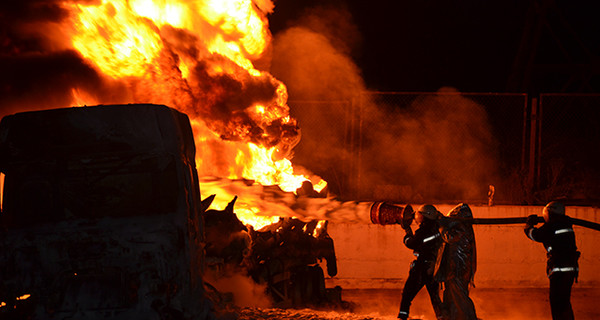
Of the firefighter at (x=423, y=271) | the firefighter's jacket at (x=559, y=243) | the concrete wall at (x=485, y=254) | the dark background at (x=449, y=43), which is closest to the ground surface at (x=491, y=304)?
the concrete wall at (x=485, y=254)

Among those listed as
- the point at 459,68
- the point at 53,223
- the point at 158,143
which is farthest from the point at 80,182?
the point at 459,68

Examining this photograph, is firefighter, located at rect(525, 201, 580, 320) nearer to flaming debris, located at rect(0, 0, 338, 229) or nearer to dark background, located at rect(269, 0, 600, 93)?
flaming debris, located at rect(0, 0, 338, 229)

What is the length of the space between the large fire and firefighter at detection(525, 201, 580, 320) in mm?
3629

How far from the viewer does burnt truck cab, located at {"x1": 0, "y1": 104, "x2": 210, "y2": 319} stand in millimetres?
4906

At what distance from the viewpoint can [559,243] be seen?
662cm

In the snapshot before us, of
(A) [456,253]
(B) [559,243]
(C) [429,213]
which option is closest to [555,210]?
(B) [559,243]

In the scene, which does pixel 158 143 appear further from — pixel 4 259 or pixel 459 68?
pixel 459 68

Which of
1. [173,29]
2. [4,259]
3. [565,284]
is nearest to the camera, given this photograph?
[4,259]

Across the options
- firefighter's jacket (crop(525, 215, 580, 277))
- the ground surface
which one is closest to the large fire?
the ground surface

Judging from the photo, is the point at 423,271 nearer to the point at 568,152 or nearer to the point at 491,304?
the point at 491,304

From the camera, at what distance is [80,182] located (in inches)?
211

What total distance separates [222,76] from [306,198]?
2.37 meters

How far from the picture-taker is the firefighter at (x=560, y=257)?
654cm

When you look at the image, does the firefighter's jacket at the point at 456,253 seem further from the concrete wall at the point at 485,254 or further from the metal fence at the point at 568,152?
the metal fence at the point at 568,152
